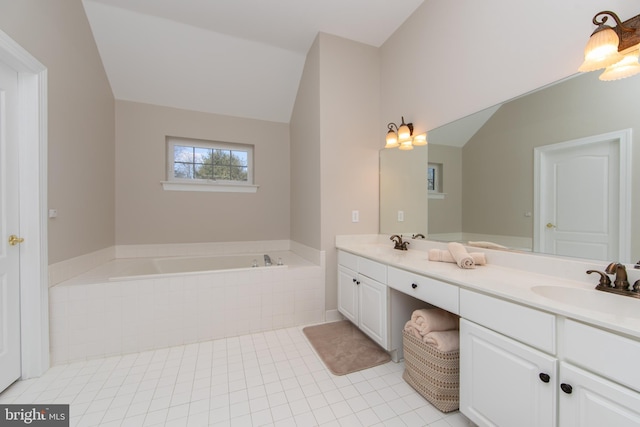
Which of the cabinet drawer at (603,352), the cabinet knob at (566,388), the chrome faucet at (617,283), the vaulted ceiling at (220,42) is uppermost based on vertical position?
the vaulted ceiling at (220,42)

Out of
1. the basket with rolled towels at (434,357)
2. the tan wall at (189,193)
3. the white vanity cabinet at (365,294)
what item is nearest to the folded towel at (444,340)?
the basket with rolled towels at (434,357)

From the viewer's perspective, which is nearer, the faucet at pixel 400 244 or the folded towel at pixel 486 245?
the folded towel at pixel 486 245

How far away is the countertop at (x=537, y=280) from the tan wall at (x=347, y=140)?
727 mm

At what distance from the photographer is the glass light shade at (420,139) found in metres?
2.20

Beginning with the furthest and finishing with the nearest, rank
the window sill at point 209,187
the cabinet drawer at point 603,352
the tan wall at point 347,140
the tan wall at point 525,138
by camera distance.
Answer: the window sill at point 209,187 < the tan wall at point 347,140 < the tan wall at point 525,138 < the cabinet drawer at point 603,352

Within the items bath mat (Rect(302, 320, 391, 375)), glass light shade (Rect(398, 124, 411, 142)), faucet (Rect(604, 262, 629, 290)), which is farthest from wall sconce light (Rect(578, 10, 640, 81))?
bath mat (Rect(302, 320, 391, 375))

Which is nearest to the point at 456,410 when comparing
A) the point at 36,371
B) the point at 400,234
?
the point at 400,234

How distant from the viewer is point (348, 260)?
2342 millimetres

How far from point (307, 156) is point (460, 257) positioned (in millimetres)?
1826

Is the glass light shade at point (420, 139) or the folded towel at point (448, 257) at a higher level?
the glass light shade at point (420, 139)

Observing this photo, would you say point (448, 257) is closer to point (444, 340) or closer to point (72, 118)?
point (444, 340)

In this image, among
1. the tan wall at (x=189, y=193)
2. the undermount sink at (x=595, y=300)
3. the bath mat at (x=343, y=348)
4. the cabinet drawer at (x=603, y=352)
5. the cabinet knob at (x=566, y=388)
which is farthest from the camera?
the tan wall at (x=189, y=193)

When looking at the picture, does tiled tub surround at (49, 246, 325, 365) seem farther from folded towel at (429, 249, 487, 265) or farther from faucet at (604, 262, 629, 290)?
faucet at (604, 262, 629, 290)

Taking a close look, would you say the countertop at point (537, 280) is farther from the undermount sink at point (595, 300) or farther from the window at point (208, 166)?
the window at point (208, 166)
